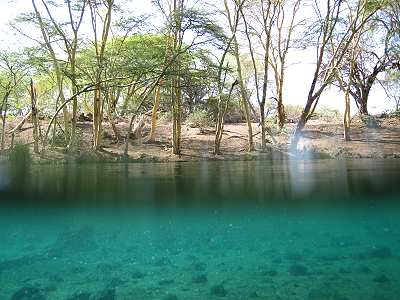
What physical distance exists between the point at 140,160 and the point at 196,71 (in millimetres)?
4684

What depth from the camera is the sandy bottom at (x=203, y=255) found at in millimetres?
3930

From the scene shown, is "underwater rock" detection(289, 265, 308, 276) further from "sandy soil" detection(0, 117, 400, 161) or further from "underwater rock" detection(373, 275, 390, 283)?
"sandy soil" detection(0, 117, 400, 161)

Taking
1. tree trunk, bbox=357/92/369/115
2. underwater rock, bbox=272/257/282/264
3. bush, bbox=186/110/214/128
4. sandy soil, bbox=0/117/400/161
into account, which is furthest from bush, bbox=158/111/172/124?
underwater rock, bbox=272/257/282/264

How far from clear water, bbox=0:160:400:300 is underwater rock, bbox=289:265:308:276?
1 centimetres

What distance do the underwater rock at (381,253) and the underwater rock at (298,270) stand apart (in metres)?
1.02

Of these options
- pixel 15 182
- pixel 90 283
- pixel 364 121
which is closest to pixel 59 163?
pixel 15 182

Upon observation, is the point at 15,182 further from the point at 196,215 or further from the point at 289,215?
the point at 289,215

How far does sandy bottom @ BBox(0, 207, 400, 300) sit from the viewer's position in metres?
3.93

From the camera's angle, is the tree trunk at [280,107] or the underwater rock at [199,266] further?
the tree trunk at [280,107]

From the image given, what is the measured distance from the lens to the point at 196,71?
60.3ft

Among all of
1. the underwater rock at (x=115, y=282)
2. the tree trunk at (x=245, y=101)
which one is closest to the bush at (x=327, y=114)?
the tree trunk at (x=245, y=101)

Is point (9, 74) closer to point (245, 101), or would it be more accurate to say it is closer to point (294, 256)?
point (245, 101)

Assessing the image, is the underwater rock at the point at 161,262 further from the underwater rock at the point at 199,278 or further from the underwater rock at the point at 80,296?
the underwater rock at the point at 80,296

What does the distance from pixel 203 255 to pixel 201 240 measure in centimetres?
72
